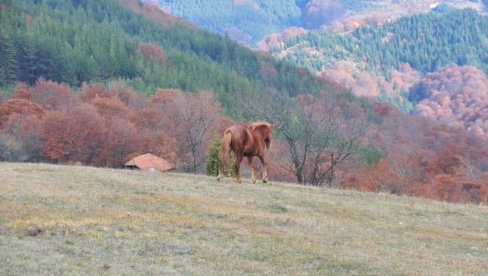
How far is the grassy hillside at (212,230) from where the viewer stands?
10734mm

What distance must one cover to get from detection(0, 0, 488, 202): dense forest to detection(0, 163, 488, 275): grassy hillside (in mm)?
13549

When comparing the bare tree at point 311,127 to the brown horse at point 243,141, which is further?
the bare tree at point 311,127

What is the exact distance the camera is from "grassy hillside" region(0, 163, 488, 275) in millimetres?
10734

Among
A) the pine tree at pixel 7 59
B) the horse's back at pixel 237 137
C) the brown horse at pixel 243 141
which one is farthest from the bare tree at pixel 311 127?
the pine tree at pixel 7 59

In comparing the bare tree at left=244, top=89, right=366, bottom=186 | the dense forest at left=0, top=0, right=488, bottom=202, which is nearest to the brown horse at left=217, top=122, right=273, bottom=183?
the dense forest at left=0, top=0, right=488, bottom=202

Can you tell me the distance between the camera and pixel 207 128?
7812 centimetres

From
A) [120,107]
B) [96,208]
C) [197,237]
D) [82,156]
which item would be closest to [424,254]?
[197,237]

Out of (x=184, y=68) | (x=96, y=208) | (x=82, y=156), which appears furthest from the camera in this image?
(x=184, y=68)

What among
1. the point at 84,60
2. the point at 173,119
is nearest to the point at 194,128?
the point at 173,119

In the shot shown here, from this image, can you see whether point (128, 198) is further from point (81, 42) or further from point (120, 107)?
point (81, 42)

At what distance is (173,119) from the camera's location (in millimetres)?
92625

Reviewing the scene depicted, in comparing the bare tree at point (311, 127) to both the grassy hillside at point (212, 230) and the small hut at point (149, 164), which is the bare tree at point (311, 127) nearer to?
the grassy hillside at point (212, 230)

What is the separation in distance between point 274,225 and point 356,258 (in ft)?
11.0

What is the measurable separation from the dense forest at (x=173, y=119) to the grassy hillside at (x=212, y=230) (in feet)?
44.5
